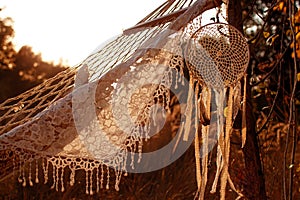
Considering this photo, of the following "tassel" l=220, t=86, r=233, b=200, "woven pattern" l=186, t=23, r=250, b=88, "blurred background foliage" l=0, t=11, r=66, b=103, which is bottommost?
"tassel" l=220, t=86, r=233, b=200

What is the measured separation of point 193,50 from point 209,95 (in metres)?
0.12

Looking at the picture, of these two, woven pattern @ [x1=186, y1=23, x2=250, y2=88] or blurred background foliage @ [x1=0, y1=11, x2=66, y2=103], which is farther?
blurred background foliage @ [x1=0, y1=11, x2=66, y2=103]

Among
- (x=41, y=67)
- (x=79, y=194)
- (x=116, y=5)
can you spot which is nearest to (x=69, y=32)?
(x=116, y=5)

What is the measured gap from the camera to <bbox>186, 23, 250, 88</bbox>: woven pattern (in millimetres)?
1601

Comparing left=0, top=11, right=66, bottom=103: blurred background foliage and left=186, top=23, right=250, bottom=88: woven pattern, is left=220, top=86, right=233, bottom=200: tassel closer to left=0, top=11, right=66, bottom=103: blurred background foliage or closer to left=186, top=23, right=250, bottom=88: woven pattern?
left=186, top=23, right=250, bottom=88: woven pattern

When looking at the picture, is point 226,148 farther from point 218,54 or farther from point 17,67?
point 17,67

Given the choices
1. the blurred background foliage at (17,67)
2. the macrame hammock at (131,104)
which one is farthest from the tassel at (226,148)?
the blurred background foliage at (17,67)

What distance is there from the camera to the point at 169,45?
62.2 inches

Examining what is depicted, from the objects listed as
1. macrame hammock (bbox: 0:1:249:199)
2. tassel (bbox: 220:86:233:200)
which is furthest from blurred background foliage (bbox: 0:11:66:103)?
tassel (bbox: 220:86:233:200)

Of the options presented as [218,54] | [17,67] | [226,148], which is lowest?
[226,148]

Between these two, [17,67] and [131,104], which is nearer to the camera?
[131,104]

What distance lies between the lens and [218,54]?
1.62 m

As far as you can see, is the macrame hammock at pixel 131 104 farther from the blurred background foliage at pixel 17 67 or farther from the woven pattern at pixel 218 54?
the blurred background foliage at pixel 17 67

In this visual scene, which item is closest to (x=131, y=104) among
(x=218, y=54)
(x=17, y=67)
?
(x=218, y=54)
